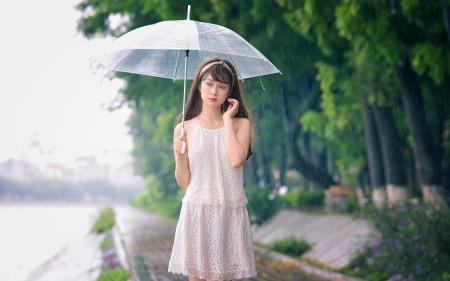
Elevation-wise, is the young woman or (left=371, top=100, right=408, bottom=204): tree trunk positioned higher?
the young woman

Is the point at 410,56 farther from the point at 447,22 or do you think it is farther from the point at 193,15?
the point at 193,15

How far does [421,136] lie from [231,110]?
9.33 m

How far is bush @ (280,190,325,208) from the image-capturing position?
2531 centimetres

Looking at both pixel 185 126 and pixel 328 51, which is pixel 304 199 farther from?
pixel 185 126

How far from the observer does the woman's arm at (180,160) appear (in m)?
4.77

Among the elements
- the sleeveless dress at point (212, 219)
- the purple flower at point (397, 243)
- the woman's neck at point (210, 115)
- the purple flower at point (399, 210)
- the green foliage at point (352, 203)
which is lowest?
the green foliage at point (352, 203)

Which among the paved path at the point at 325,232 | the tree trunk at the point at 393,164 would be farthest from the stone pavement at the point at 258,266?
the tree trunk at the point at 393,164

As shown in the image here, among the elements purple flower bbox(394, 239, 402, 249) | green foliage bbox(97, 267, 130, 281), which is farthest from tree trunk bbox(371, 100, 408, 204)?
green foliage bbox(97, 267, 130, 281)

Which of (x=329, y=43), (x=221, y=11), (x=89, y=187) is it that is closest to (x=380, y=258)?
(x=329, y=43)

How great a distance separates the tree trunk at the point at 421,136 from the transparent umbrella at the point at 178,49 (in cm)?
798

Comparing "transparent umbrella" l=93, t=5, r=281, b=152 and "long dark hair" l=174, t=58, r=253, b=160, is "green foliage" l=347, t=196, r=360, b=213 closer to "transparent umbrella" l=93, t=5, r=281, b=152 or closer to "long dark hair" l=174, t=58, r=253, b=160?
"transparent umbrella" l=93, t=5, r=281, b=152

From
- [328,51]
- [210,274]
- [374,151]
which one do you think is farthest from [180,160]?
[374,151]

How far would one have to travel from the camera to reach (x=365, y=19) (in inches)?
467

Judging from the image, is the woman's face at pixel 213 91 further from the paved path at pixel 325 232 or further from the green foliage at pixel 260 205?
the green foliage at pixel 260 205
